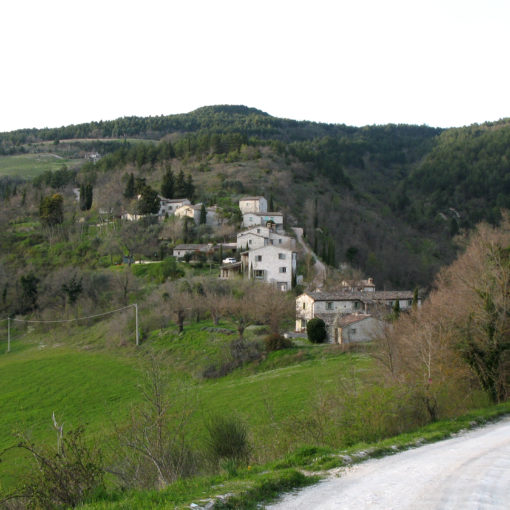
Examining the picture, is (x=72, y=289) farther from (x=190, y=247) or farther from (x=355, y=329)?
(x=355, y=329)

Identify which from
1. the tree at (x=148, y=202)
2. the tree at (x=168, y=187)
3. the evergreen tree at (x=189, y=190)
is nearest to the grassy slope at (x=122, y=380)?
the tree at (x=148, y=202)

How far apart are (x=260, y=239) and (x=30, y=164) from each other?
377ft

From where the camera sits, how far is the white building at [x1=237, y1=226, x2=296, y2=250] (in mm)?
62000

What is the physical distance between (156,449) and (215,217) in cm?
6186

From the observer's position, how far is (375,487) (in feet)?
25.6

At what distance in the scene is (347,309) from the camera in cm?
4256

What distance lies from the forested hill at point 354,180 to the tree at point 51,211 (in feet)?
23.6

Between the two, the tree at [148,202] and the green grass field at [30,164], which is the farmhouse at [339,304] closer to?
the tree at [148,202]

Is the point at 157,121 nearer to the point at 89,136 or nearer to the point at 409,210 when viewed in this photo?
the point at 89,136

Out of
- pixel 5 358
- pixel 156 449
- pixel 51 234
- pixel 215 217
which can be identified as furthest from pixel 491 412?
pixel 51 234

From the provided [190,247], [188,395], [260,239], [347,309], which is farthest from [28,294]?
[188,395]

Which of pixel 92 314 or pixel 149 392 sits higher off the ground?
pixel 149 392

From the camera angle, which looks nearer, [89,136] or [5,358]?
[5,358]

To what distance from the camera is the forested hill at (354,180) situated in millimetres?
82562
